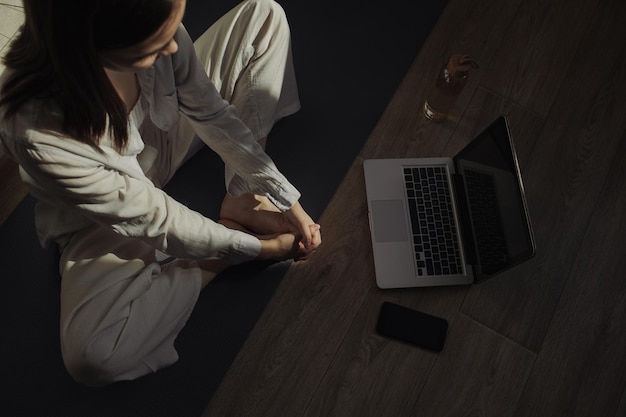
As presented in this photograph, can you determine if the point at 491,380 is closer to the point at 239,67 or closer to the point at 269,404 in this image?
the point at 269,404

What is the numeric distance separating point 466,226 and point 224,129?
644mm

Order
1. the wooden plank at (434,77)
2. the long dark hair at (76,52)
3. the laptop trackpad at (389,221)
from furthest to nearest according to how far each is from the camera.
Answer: the wooden plank at (434,77) < the laptop trackpad at (389,221) < the long dark hair at (76,52)

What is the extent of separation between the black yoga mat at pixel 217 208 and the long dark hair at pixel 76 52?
66cm

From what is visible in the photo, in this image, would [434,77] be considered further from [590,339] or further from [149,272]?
[149,272]

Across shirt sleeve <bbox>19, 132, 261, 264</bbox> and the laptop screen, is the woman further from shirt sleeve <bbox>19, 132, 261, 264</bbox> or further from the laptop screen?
the laptop screen

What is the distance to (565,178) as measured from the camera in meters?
1.51

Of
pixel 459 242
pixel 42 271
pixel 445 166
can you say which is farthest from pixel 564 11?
pixel 42 271

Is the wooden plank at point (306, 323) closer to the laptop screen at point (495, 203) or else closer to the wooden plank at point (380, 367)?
the wooden plank at point (380, 367)

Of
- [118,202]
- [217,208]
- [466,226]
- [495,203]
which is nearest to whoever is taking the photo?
[118,202]

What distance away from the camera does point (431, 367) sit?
1335mm

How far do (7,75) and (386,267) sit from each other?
3.11 feet

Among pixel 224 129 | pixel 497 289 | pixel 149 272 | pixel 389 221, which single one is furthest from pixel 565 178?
pixel 149 272

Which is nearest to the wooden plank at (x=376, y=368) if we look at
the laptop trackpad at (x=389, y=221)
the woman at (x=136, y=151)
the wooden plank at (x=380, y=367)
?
the wooden plank at (x=380, y=367)

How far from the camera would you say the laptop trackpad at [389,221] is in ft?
4.50
